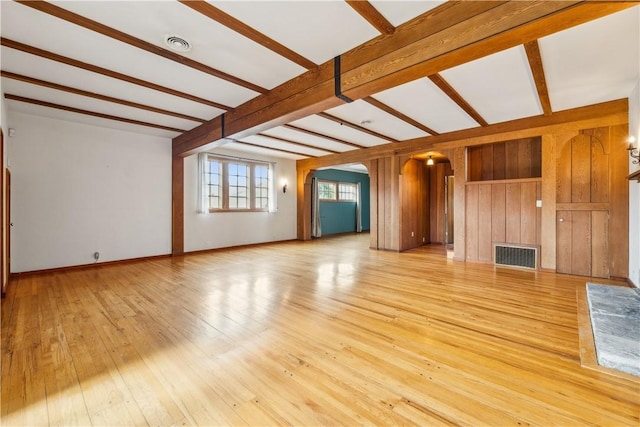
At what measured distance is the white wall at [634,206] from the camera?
3.60 metres

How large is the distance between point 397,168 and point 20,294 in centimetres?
722

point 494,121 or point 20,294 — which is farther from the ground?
point 494,121

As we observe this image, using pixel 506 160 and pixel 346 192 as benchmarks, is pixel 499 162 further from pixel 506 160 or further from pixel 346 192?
pixel 346 192

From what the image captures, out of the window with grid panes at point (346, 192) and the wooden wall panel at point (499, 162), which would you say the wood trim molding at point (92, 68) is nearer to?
the wooden wall panel at point (499, 162)

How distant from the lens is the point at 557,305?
3.19 meters

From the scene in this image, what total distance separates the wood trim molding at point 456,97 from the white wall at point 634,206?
1807 mm

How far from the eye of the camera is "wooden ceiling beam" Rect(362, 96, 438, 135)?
159 inches

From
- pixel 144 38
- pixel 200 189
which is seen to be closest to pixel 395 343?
pixel 144 38

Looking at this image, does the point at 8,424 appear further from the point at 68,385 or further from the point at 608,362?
the point at 608,362

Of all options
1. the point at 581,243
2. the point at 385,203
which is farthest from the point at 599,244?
the point at 385,203

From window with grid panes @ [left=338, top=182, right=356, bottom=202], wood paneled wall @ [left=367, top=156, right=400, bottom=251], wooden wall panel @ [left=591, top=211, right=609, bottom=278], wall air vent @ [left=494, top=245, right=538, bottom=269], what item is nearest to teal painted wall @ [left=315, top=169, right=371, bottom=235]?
window with grid panes @ [left=338, top=182, right=356, bottom=202]

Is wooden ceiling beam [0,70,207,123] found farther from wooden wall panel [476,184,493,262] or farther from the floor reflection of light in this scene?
wooden wall panel [476,184,493,262]

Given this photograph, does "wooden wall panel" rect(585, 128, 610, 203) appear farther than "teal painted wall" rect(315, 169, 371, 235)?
No

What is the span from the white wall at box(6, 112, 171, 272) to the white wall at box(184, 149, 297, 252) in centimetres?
52
